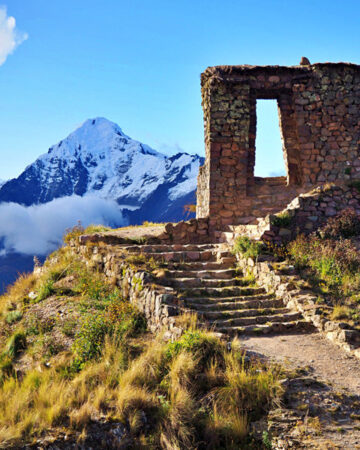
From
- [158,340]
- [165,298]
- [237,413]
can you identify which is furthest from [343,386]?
[165,298]

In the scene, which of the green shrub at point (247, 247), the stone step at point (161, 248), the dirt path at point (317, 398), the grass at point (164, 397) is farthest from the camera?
the stone step at point (161, 248)

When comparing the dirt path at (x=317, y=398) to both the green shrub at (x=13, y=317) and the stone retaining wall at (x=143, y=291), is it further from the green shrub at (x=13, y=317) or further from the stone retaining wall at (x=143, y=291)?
the green shrub at (x=13, y=317)

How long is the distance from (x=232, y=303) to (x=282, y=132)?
850 centimetres

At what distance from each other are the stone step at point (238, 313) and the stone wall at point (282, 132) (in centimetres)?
579

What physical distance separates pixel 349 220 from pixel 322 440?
765 cm

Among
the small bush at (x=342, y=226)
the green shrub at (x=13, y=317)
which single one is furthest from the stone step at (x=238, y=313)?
the green shrub at (x=13, y=317)

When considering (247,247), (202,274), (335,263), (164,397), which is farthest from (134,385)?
(335,263)

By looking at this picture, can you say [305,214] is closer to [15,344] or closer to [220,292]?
[220,292]

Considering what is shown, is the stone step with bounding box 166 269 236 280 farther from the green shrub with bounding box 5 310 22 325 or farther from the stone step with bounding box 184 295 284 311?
the green shrub with bounding box 5 310 22 325

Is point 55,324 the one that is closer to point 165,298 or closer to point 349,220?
point 165,298

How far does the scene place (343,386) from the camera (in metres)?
5.60

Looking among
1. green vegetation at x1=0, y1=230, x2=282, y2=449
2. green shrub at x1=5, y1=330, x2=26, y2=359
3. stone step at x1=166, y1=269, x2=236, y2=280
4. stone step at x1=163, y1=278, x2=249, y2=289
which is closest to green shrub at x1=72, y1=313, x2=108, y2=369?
green vegetation at x1=0, y1=230, x2=282, y2=449

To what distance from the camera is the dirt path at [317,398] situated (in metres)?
4.66

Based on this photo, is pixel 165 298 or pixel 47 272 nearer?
pixel 165 298
